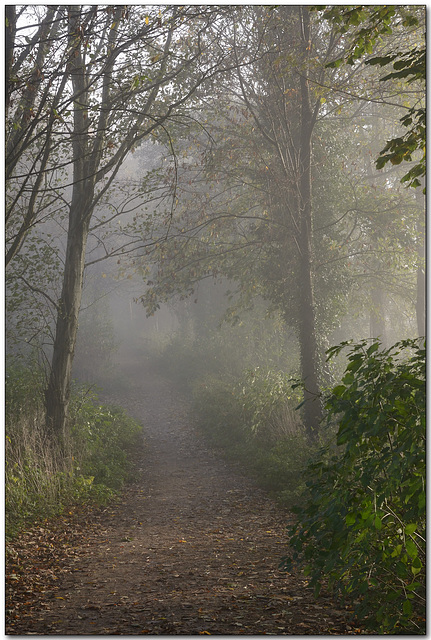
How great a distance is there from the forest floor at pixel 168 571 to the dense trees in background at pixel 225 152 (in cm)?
206

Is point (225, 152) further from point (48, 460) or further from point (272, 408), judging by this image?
point (48, 460)

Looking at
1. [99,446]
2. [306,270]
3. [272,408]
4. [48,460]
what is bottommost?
[99,446]

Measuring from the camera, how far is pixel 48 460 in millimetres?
6816

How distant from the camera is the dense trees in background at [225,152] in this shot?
19.6ft

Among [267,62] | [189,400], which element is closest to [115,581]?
[267,62]

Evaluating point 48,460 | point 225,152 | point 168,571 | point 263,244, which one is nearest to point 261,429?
point 263,244

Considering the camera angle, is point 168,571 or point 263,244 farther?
point 263,244

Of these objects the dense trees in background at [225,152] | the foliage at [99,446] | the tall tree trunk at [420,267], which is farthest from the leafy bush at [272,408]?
the tall tree trunk at [420,267]

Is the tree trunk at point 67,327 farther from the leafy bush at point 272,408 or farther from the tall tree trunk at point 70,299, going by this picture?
the leafy bush at point 272,408

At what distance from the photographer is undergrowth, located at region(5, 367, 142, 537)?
19.8 feet

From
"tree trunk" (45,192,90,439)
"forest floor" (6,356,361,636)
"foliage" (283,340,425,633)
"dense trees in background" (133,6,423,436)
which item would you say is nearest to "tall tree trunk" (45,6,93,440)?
"tree trunk" (45,192,90,439)

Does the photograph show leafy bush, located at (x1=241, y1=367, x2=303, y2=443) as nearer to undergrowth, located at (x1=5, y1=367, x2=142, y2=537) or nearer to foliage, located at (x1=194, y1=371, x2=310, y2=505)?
foliage, located at (x1=194, y1=371, x2=310, y2=505)

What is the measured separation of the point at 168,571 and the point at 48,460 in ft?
9.27

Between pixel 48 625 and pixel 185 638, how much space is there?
3.21ft
